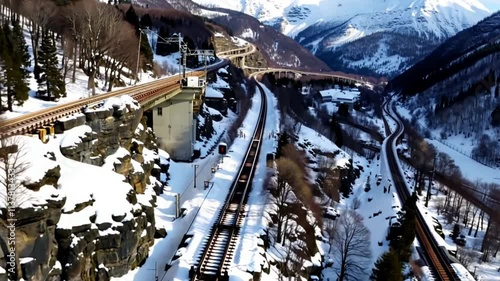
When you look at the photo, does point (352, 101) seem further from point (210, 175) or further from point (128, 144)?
point (128, 144)

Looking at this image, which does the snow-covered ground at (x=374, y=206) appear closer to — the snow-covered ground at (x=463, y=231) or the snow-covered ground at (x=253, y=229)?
the snow-covered ground at (x=463, y=231)

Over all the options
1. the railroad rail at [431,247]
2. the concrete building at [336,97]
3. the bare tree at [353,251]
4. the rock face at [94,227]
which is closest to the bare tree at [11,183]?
the rock face at [94,227]

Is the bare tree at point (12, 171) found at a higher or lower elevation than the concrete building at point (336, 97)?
higher

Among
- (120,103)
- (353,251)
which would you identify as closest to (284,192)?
(353,251)

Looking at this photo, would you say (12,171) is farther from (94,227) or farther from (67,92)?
(67,92)

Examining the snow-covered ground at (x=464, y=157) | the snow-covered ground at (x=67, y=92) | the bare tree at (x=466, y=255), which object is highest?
the snow-covered ground at (x=67, y=92)

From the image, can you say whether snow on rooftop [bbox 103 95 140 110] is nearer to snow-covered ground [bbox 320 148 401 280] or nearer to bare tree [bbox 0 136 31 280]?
bare tree [bbox 0 136 31 280]
